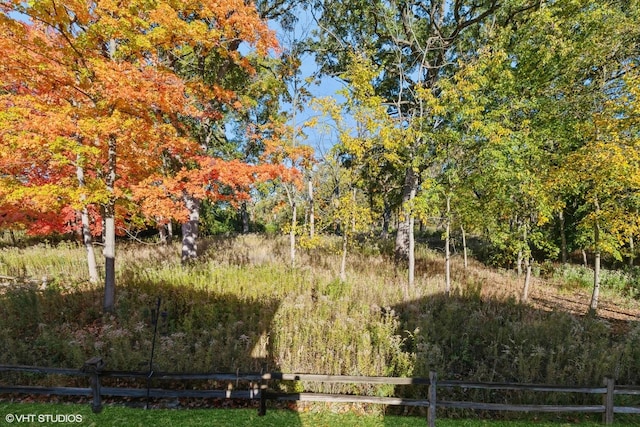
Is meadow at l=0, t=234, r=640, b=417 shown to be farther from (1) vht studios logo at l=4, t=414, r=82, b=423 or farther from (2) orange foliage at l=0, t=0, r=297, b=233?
(2) orange foliage at l=0, t=0, r=297, b=233

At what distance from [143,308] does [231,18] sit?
798 centimetres

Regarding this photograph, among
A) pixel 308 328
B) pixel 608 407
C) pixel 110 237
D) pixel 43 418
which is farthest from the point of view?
pixel 110 237

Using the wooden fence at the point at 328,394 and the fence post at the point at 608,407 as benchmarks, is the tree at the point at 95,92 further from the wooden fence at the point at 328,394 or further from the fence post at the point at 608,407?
the fence post at the point at 608,407

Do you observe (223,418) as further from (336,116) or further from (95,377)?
(336,116)

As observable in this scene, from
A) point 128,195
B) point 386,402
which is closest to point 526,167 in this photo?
point 386,402

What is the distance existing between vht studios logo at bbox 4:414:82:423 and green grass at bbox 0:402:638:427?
3cm

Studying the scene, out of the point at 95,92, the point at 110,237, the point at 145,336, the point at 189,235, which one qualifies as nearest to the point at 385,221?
the point at 189,235

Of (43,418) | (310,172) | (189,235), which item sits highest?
(310,172)

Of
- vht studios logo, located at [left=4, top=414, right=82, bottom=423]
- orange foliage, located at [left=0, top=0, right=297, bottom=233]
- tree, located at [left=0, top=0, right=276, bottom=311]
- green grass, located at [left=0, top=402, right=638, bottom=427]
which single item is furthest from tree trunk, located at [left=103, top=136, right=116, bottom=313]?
vht studios logo, located at [left=4, top=414, right=82, bottom=423]

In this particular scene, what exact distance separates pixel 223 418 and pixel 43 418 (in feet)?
9.22

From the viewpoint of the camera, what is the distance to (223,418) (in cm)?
484

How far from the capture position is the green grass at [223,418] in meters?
4.75

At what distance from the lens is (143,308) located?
7.43 meters

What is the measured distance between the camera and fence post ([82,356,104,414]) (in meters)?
4.91
